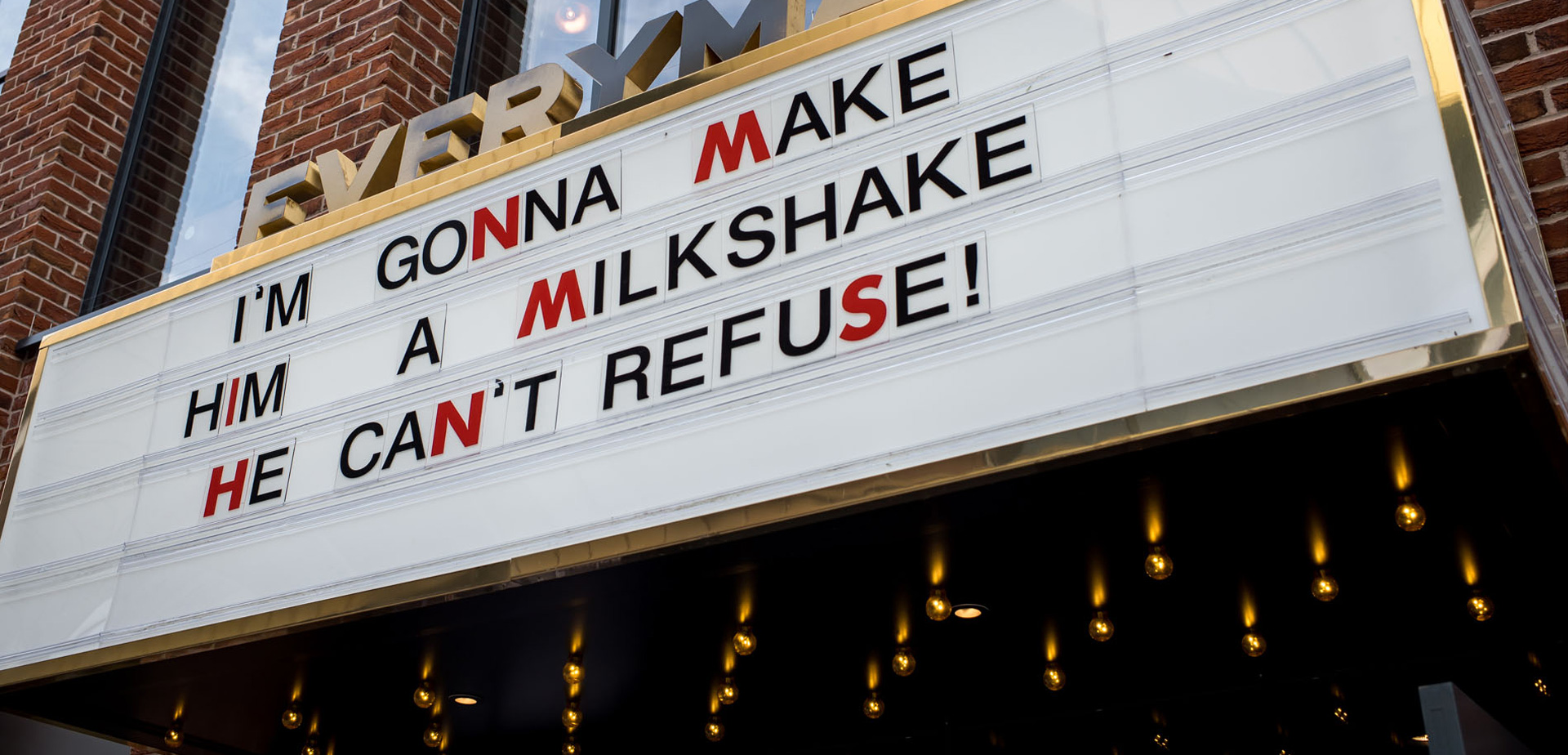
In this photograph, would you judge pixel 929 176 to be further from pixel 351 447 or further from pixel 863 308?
pixel 351 447

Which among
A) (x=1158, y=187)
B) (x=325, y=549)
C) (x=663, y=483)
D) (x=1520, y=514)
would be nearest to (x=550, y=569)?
(x=663, y=483)

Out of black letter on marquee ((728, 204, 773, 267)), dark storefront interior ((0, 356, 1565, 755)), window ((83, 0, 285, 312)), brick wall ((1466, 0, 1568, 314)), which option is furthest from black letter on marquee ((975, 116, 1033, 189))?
window ((83, 0, 285, 312))

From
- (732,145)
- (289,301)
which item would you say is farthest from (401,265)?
(732,145)

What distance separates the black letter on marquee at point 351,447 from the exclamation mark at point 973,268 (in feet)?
7.67

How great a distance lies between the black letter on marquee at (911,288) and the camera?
4.11 metres

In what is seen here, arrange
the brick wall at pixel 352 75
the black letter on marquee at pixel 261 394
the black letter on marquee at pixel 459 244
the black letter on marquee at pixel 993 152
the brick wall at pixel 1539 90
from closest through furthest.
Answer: the black letter on marquee at pixel 993 152 → the brick wall at pixel 1539 90 → the black letter on marquee at pixel 459 244 → the black letter on marquee at pixel 261 394 → the brick wall at pixel 352 75

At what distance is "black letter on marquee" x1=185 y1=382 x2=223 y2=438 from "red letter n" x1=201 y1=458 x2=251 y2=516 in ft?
0.78

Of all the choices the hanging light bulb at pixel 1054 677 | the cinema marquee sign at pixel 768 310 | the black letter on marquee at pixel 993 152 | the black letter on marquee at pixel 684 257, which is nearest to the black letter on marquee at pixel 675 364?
the cinema marquee sign at pixel 768 310

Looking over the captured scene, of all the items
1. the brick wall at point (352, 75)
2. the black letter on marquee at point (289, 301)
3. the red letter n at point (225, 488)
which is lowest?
the red letter n at point (225, 488)

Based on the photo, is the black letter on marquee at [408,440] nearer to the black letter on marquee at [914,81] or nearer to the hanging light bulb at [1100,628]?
the black letter on marquee at [914,81]

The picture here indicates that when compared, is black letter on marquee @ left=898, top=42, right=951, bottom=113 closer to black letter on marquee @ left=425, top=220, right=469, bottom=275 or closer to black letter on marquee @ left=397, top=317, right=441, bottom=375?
black letter on marquee @ left=425, top=220, right=469, bottom=275

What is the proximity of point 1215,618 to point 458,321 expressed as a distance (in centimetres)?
295

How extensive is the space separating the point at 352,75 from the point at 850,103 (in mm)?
4387

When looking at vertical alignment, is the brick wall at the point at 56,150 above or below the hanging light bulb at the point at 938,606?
above
